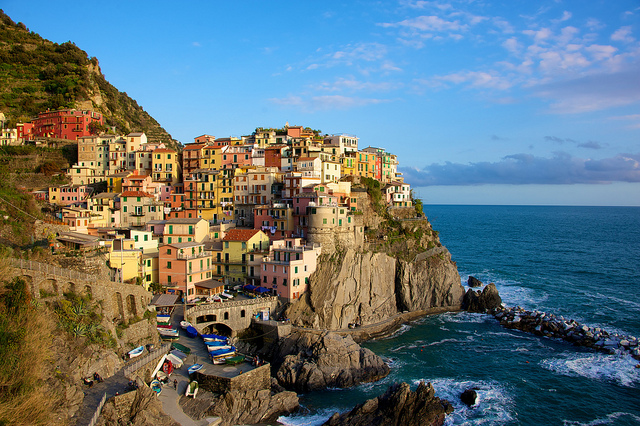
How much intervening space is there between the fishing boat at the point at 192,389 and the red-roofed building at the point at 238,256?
2114 cm

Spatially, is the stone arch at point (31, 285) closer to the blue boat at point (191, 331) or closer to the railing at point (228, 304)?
the blue boat at point (191, 331)

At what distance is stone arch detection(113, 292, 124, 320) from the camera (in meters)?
33.8

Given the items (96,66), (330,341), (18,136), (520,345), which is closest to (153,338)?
(330,341)

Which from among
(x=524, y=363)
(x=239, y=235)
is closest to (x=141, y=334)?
(x=239, y=235)

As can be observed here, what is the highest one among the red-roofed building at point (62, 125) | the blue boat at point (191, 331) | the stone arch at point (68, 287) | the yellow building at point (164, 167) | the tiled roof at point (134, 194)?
the red-roofed building at point (62, 125)

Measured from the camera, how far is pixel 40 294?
28875 mm

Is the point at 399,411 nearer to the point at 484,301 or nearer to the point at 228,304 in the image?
the point at 228,304

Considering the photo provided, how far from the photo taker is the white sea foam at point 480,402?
105 feet

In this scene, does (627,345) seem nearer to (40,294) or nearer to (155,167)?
(40,294)

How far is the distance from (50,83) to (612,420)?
338ft

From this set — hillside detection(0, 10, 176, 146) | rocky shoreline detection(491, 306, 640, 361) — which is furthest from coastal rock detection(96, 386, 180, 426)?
hillside detection(0, 10, 176, 146)

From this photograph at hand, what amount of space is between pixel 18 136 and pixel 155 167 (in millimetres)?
25268

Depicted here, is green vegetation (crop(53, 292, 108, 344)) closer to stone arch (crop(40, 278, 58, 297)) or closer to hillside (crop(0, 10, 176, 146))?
stone arch (crop(40, 278, 58, 297))

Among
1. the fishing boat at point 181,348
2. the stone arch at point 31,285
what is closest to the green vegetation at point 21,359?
the stone arch at point 31,285
